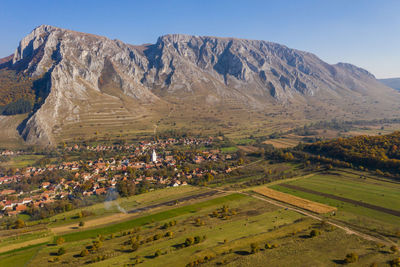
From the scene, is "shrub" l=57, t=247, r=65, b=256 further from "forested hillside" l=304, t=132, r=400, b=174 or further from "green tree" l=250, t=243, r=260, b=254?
"forested hillside" l=304, t=132, r=400, b=174

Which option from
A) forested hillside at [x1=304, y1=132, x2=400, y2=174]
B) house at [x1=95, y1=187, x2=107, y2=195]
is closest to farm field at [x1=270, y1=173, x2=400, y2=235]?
forested hillside at [x1=304, y1=132, x2=400, y2=174]

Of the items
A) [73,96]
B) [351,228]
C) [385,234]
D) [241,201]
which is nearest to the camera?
[385,234]

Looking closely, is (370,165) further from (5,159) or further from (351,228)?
(5,159)

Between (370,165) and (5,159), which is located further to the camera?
(5,159)

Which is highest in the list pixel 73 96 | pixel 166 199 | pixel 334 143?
pixel 73 96

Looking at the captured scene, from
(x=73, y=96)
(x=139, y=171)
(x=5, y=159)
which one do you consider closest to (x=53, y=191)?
(x=139, y=171)

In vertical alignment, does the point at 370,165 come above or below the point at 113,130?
below
